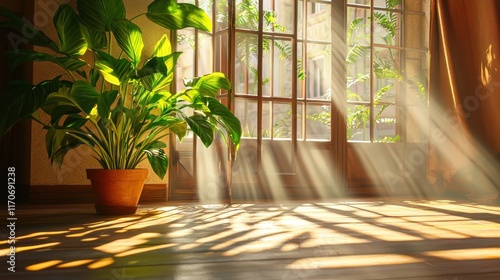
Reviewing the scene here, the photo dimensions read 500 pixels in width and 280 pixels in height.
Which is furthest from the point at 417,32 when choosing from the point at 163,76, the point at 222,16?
the point at 163,76

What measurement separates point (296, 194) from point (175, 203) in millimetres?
1116

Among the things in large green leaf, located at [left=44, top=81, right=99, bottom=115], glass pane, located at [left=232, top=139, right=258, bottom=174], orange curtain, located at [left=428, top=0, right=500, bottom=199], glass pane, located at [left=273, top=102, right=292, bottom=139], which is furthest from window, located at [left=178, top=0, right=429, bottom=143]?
large green leaf, located at [left=44, top=81, right=99, bottom=115]

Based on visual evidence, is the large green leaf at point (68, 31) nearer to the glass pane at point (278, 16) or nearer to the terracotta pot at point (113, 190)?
the terracotta pot at point (113, 190)

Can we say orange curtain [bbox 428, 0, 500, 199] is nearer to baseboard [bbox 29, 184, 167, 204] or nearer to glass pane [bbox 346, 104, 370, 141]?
glass pane [bbox 346, 104, 370, 141]

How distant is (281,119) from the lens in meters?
4.60

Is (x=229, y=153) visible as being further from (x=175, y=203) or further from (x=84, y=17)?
(x=84, y=17)

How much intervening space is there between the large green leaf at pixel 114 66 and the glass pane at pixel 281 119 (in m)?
1.84

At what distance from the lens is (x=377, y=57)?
534 cm

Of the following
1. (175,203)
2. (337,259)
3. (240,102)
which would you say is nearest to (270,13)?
(240,102)

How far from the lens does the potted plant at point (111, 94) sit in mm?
2682

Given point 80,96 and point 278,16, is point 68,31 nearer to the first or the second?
point 80,96

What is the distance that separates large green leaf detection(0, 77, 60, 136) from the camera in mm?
2537

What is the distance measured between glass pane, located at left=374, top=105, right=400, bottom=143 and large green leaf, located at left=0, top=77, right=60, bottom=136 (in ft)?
10.7

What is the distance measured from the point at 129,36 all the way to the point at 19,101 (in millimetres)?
644
